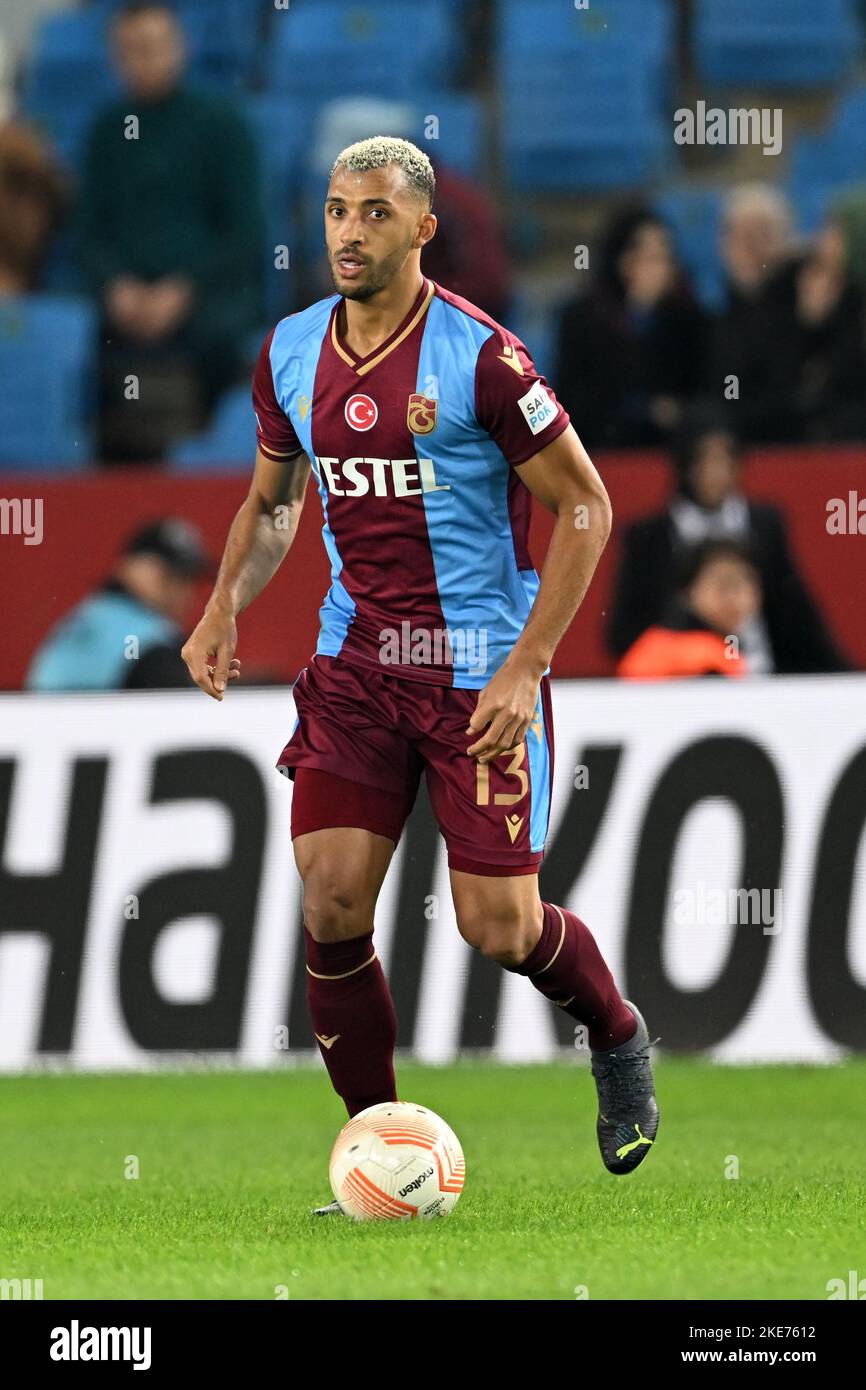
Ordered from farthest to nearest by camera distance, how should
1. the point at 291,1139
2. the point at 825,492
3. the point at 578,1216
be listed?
the point at 825,492 < the point at 291,1139 < the point at 578,1216

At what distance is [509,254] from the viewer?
32.3ft

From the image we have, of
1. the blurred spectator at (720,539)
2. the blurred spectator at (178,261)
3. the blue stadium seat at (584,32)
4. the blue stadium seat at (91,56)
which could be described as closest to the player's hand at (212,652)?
the blurred spectator at (720,539)

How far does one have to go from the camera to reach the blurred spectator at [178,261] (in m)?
9.27

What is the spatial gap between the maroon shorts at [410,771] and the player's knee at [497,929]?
Result: 0.29 ft

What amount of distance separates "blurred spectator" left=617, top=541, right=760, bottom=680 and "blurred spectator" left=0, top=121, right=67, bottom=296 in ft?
11.6

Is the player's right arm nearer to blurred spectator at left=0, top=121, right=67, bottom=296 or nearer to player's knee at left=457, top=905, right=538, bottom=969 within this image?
player's knee at left=457, top=905, right=538, bottom=969

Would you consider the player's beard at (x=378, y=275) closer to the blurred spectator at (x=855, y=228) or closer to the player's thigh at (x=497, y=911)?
the player's thigh at (x=497, y=911)

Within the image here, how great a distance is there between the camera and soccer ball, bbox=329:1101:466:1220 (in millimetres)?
4438

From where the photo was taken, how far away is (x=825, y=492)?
321 inches

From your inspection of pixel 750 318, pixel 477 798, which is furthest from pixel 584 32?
pixel 477 798

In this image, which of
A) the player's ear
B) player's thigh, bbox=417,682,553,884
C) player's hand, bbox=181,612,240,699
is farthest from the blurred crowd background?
the player's ear

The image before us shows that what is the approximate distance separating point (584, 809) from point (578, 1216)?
2.63 m
